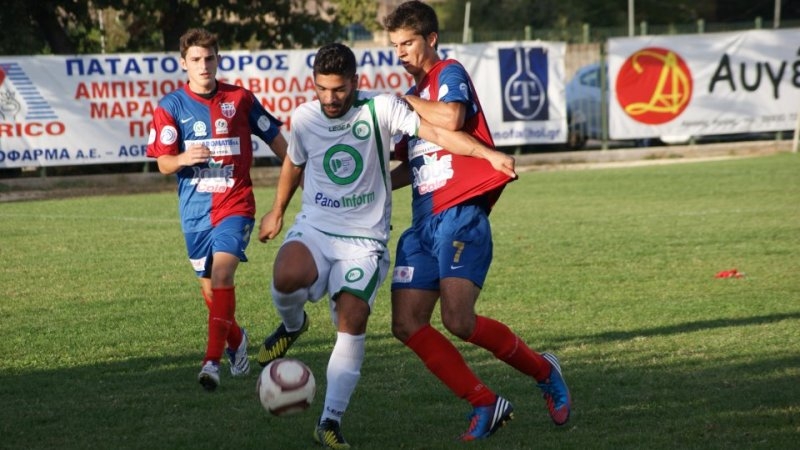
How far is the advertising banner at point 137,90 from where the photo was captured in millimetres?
20500

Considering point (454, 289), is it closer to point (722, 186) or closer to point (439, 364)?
point (439, 364)

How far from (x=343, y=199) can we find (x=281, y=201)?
412mm

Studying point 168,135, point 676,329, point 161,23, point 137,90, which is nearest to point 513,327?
point 676,329

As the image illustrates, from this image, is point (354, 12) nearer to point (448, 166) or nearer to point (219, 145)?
point (219, 145)

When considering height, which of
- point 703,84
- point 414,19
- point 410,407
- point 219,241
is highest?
point 414,19

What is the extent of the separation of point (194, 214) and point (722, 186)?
511 inches

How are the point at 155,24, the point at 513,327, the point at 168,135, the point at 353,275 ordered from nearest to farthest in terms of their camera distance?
the point at 353,275 < the point at 168,135 < the point at 513,327 < the point at 155,24

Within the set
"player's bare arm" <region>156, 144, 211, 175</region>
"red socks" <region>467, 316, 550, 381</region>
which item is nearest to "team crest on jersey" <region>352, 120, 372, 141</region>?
"red socks" <region>467, 316, 550, 381</region>

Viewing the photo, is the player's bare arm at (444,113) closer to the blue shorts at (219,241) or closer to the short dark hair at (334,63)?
the short dark hair at (334,63)

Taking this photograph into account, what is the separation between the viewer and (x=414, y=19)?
5.92m

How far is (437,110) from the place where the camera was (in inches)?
227

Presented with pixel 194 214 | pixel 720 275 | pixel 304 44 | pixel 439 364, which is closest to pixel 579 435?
pixel 439 364

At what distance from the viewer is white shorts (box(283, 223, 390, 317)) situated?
5660mm

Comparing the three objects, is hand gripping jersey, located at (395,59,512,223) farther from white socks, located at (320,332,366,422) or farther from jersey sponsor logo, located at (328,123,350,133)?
white socks, located at (320,332,366,422)
